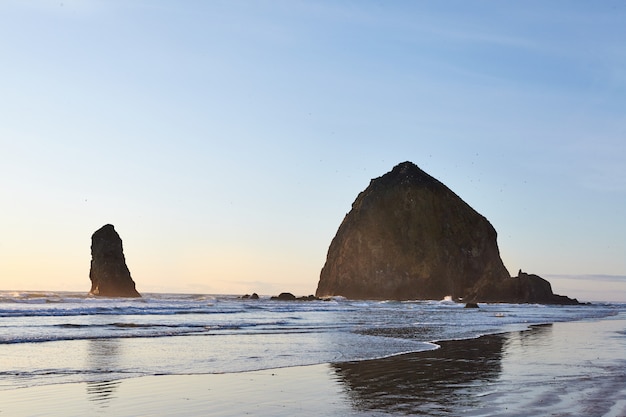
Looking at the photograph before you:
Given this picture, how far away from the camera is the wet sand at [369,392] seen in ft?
34.6

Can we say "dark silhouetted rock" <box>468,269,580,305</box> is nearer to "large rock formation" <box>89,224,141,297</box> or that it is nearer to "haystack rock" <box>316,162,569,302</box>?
"haystack rock" <box>316,162,569,302</box>

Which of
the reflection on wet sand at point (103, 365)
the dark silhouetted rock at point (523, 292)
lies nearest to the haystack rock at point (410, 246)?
the dark silhouetted rock at point (523, 292)

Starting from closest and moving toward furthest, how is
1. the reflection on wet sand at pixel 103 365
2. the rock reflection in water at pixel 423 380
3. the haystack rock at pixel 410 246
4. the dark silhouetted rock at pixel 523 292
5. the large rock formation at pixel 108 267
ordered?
the rock reflection in water at pixel 423 380, the reflection on wet sand at pixel 103 365, the dark silhouetted rock at pixel 523 292, the large rock formation at pixel 108 267, the haystack rock at pixel 410 246

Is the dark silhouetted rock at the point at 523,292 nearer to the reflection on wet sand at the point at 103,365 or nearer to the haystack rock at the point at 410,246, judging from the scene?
the haystack rock at the point at 410,246

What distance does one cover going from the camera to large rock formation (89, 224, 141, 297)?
12556cm

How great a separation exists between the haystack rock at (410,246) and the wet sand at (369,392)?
5593 inches

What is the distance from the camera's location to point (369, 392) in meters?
12.6

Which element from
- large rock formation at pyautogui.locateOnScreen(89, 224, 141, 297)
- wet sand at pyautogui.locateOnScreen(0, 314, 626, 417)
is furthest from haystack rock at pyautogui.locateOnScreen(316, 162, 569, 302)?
wet sand at pyautogui.locateOnScreen(0, 314, 626, 417)

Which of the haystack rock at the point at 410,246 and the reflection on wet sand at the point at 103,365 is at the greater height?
the haystack rock at the point at 410,246

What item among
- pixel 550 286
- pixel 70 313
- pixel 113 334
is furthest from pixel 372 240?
pixel 113 334

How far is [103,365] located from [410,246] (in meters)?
153

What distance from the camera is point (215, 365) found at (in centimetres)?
1744

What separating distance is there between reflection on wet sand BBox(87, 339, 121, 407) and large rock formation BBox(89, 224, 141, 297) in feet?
342

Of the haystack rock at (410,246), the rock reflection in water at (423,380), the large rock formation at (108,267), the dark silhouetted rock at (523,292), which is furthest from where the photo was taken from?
the haystack rock at (410,246)
